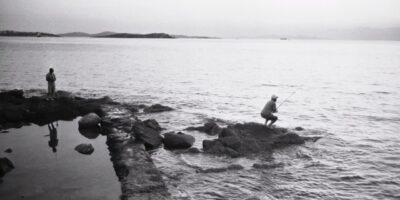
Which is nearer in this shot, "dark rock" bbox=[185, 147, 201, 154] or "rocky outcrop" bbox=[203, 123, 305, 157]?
"rocky outcrop" bbox=[203, 123, 305, 157]

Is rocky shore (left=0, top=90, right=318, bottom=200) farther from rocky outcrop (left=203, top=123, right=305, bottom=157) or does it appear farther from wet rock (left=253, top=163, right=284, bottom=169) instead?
wet rock (left=253, top=163, right=284, bottom=169)

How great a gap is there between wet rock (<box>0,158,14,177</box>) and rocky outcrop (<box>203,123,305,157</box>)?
7.70 meters

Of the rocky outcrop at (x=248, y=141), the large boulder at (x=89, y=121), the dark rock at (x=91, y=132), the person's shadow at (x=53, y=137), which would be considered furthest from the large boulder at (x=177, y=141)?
the person's shadow at (x=53, y=137)

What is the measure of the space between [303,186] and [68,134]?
444 inches

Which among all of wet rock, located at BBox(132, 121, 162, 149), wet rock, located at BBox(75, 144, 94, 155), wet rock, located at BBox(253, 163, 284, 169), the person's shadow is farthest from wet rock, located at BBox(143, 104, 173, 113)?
wet rock, located at BBox(253, 163, 284, 169)

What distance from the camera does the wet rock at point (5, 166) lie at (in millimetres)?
10574

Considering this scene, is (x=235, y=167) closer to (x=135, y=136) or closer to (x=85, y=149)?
(x=135, y=136)

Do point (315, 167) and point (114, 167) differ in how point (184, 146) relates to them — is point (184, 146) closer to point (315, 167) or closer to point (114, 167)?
point (114, 167)

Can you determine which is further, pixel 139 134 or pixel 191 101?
pixel 191 101

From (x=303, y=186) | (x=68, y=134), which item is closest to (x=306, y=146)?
(x=303, y=186)

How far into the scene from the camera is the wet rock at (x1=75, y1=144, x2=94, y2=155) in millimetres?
13312

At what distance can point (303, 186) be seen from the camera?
11.5 m

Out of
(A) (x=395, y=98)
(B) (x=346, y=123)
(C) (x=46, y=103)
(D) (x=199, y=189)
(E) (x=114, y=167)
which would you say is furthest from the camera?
(A) (x=395, y=98)

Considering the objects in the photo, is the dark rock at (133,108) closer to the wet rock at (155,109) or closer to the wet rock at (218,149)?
the wet rock at (155,109)
